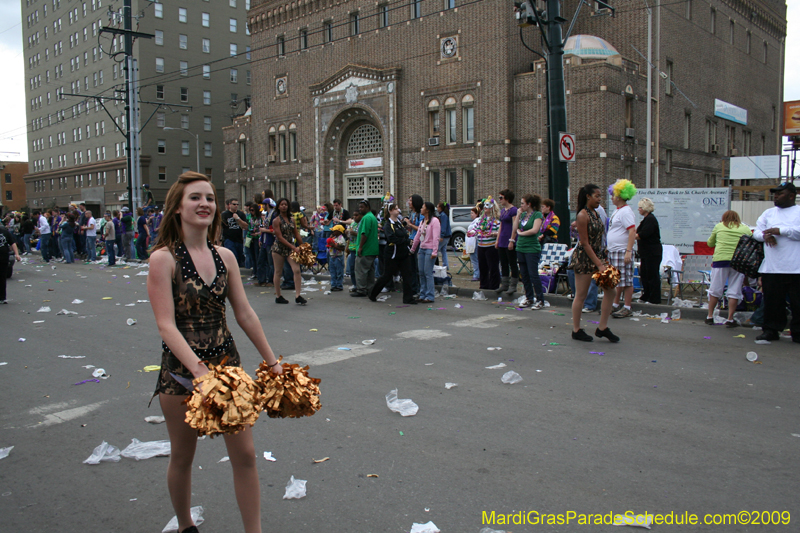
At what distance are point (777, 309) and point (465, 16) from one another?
2693 cm

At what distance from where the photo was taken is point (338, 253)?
43.7ft

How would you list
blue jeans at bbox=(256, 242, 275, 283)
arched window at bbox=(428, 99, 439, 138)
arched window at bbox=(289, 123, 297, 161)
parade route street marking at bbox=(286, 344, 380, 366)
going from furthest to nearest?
arched window at bbox=(289, 123, 297, 161) < arched window at bbox=(428, 99, 439, 138) < blue jeans at bbox=(256, 242, 275, 283) < parade route street marking at bbox=(286, 344, 380, 366)

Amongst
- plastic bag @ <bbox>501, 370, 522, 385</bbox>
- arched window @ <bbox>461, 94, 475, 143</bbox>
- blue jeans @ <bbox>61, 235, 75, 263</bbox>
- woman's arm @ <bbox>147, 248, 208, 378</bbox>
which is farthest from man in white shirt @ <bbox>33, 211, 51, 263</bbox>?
woman's arm @ <bbox>147, 248, 208, 378</bbox>

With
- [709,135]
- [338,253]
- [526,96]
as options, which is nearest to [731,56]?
→ [709,135]

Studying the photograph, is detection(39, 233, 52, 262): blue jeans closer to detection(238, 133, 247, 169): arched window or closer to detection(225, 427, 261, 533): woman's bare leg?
detection(238, 133, 247, 169): arched window

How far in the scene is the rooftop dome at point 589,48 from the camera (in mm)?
28802

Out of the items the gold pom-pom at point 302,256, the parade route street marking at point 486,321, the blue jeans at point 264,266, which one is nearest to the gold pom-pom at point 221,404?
the parade route street marking at point 486,321

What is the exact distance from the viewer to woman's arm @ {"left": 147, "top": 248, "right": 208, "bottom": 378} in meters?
2.65

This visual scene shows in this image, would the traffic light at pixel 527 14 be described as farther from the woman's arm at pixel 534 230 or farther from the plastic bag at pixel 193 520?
the plastic bag at pixel 193 520

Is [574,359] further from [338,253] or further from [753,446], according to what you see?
[338,253]

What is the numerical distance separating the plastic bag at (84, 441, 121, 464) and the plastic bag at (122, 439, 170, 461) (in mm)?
64

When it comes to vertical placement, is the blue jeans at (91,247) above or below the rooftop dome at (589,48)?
below

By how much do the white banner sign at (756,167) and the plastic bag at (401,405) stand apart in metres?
35.9

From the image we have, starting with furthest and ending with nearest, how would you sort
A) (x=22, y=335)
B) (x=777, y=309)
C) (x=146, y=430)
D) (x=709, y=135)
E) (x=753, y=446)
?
(x=709, y=135) < (x=22, y=335) < (x=777, y=309) < (x=146, y=430) < (x=753, y=446)
